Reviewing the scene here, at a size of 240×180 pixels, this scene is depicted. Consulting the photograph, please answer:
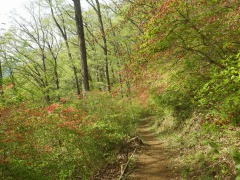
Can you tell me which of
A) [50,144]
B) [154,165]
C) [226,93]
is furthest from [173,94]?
[50,144]

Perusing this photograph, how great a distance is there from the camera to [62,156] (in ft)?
20.3

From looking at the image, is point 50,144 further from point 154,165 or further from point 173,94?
point 173,94

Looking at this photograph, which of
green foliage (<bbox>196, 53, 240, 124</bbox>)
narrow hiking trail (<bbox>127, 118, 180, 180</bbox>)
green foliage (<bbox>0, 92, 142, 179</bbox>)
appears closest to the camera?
green foliage (<bbox>196, 53, 240, 124</bbox>)

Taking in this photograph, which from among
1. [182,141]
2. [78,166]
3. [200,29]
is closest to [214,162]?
[182,141]

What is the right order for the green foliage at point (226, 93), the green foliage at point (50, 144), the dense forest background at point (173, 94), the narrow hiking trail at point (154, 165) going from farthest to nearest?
the narrow hiking trail at point (154, 165), the green foliage at point (50, 144), the dense forest background at point (173, 94), the green foliage at point (226, 93)

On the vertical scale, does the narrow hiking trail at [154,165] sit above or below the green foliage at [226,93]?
below

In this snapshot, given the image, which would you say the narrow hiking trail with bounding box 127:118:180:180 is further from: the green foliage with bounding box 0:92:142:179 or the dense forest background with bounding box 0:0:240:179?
the green foliage with bounding box 0:92:142:179

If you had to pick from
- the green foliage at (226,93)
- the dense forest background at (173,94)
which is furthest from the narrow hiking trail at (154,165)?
the green foliage at (226,93)

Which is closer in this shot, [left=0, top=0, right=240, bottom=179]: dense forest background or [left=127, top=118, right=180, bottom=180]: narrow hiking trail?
[left=0, top=0, right=240, bottom=179]: dense forest background

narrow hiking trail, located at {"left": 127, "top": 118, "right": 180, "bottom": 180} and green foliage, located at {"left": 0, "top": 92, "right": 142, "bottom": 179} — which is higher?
green foliage, located at {"left": 0, "top": 92, "right": 142, "bottom": 179}

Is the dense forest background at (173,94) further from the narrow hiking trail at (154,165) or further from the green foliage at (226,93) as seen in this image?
the narrow hiking trail at (154,165)

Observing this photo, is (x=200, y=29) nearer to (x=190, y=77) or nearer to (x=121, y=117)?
(x=190, y=77)

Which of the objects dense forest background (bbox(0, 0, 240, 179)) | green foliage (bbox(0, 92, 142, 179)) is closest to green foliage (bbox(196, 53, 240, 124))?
dense forest background (bbox(0, 0, 240, 179))

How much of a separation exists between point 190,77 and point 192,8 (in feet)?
6.12
